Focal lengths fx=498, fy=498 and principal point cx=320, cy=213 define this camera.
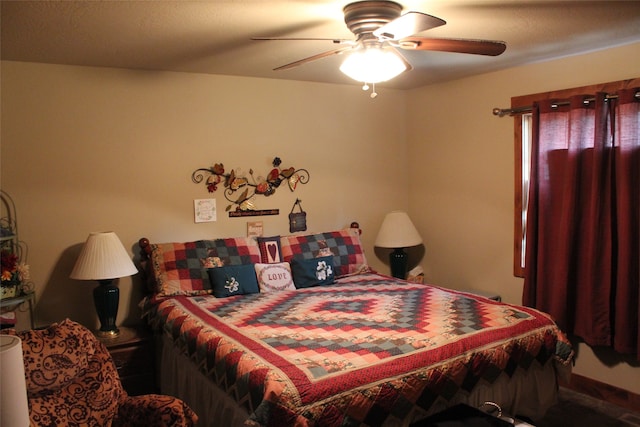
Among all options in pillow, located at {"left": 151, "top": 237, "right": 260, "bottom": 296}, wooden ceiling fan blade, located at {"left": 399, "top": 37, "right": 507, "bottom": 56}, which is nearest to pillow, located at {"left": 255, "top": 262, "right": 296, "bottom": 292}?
pillow, located at {"left": 151, "top": 237, "right": 260, "bottom": 296}

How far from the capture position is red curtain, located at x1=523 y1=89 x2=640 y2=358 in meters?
3.00

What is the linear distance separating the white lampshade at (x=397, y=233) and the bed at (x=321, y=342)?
2.01ft

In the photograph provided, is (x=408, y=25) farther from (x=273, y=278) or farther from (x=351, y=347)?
(x=273, y=278)

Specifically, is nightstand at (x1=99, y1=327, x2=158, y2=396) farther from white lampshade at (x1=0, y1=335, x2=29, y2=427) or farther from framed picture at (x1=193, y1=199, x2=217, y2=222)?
white lampshade at (x1=0, y1=335, x2=29, y2=427)

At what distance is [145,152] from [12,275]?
45.2 inches

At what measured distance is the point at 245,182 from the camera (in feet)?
12.6

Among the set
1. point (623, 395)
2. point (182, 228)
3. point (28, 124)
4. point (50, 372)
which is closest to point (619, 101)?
point (623, 395)

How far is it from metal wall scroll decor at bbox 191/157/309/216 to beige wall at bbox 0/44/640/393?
0.06 metres

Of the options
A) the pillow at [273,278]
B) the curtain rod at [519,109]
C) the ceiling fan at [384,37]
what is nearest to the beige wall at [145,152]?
the pillow at [273,278]

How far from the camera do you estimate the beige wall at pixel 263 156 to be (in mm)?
3186

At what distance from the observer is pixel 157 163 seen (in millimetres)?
3535

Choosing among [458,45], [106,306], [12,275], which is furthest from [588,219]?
[12,275]

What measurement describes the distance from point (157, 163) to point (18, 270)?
1.12 m

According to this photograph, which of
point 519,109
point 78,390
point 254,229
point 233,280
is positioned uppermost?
point 519,109
